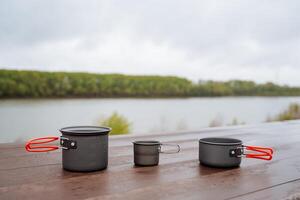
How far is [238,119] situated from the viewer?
16.1 ft

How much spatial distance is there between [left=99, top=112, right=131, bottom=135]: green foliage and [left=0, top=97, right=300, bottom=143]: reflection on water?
0.05m

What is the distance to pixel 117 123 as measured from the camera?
3.81 m

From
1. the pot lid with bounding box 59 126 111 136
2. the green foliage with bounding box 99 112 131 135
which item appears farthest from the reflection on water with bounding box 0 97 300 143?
the pot lid with bounding box 59 126 111 136

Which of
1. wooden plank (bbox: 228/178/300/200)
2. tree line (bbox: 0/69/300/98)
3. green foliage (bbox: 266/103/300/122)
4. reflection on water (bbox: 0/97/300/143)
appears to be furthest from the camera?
green foliage (bbox: 266/103/300/122)

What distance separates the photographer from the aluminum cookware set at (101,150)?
1136mm

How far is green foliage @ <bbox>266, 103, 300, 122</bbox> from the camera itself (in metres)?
5.49

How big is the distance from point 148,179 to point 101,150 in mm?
195

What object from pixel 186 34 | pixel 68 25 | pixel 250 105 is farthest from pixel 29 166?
pixel 250 105

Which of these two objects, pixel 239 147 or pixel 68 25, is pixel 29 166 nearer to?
pixel 239 147

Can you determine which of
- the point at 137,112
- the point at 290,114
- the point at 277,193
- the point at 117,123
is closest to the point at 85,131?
the point at 277,193

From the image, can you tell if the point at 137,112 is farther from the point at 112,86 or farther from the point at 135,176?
the point at 135,176

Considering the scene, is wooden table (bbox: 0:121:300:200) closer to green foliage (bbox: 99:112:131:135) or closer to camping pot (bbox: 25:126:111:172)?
camping pot (bbox: 25:126:111:172)

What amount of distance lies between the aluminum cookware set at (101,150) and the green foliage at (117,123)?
2.44 metres

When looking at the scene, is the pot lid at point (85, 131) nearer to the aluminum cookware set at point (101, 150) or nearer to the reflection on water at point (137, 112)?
the aluminum cookware set at point (101, 150)
